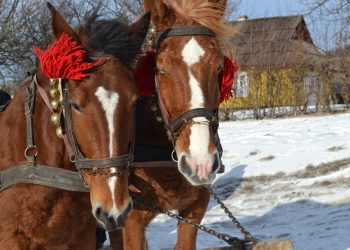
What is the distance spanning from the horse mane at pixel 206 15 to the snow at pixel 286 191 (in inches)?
111

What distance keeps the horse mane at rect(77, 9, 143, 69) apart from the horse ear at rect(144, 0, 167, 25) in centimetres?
49

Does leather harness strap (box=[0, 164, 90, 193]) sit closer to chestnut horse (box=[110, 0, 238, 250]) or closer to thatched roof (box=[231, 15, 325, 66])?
chestnut horse (box=[110, 0, 238, 250])

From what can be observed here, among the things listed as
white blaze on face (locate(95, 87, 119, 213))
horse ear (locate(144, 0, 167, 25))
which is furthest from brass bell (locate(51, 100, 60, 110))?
horse ear (locate(144, 0, 167, 25))

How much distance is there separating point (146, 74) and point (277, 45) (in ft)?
43.9

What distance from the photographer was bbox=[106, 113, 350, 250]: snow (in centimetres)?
584

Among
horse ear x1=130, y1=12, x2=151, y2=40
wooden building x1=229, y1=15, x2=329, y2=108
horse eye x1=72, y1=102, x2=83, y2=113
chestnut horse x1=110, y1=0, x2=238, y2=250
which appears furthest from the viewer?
wooden building x1=229, y1=15, x2=329, y2=108

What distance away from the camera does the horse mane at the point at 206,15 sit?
3324 millimetres

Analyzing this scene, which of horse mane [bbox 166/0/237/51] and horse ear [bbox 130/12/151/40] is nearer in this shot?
horse ear [bbox 130/12/151/40]

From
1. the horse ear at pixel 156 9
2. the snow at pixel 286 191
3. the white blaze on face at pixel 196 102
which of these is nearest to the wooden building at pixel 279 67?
the snow at pixel 286 191

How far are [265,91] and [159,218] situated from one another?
33.4ft

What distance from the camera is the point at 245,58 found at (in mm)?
15820

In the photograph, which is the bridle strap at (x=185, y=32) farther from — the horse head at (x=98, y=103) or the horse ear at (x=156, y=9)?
the horse head at (x=98, y=103)

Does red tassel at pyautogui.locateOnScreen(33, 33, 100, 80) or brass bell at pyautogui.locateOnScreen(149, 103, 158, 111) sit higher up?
red tassel at pyautogui.locateOnScreen(33, 33, 100, 80)

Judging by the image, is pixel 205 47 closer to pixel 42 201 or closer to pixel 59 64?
pixel 59 64
